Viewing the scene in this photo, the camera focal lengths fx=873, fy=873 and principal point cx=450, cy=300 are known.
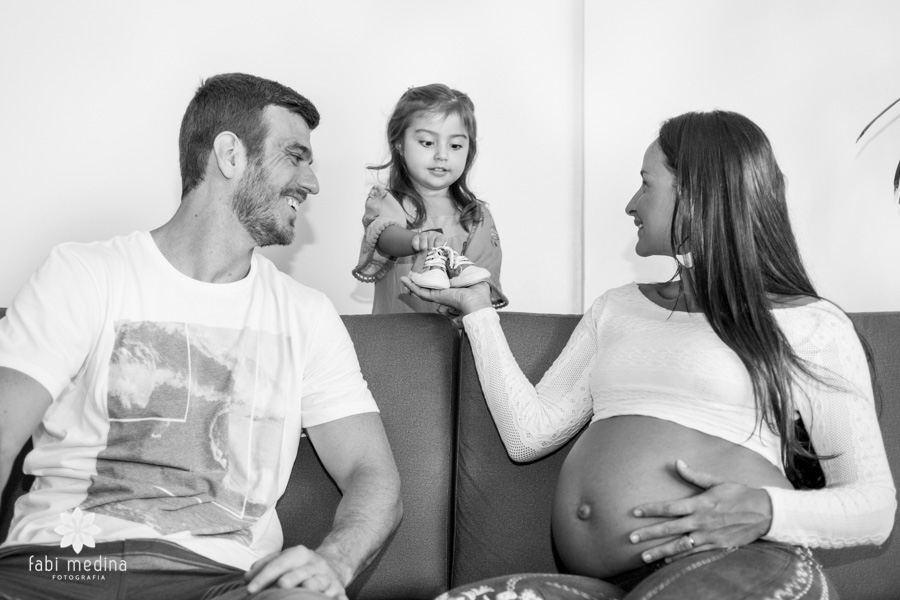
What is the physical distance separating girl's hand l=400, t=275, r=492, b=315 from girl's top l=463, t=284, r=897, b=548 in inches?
1.8

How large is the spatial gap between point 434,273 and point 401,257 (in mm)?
530

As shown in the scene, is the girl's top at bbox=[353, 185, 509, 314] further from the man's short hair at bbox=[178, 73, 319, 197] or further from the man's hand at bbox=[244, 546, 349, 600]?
the man's hand at bbox=[244, 546, 349, 600]

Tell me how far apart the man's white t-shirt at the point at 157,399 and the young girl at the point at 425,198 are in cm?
80

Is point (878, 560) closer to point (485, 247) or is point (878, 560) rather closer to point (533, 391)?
point (533, 391)

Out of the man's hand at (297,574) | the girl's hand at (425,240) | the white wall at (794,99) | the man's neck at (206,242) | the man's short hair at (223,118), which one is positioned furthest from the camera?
the white wall at (794,99)

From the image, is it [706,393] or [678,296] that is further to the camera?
[678,296]

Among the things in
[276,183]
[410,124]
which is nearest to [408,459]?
[276,183]

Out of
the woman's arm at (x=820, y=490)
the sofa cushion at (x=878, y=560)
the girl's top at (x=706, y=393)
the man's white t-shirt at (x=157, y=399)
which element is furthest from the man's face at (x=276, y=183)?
the sofa cushion at (x=878, y=560)

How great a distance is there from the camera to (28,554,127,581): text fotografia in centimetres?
133

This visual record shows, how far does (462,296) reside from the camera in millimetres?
1901

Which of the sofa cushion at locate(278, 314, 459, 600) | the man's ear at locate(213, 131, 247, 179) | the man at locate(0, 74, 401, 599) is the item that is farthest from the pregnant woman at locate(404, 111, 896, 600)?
the man's ear at locate(213, 131, 247, 179)

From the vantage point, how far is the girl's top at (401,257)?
2428 mm

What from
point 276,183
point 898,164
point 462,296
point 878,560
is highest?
point 898,164

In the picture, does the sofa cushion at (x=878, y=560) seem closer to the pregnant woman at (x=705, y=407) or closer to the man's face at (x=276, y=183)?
the pregnant woman at (x=705, y=407)
